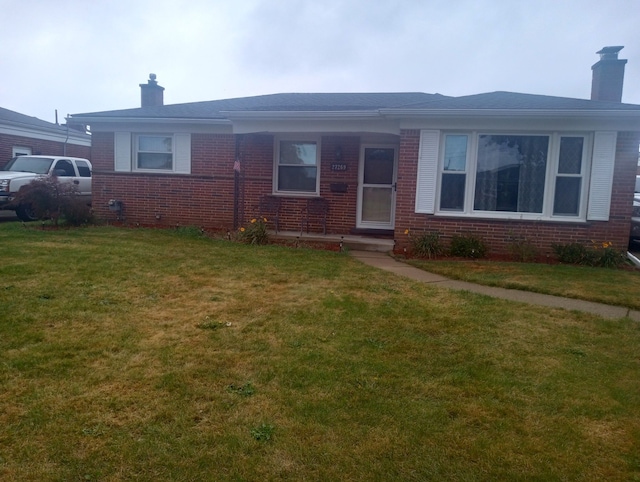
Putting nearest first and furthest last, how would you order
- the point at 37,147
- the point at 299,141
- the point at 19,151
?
1. the point at 299,141
2. the point at 19,151
3. the point at 37,147

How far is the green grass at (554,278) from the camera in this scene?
20.5ft

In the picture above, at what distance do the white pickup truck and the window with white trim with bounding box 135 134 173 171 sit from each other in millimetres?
2002

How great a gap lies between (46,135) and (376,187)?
16586mm

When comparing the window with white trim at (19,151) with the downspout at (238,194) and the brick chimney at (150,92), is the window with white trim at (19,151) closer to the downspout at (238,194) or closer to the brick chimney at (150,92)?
the brick chimney at (150,92)

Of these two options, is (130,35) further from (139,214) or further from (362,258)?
(362,258)

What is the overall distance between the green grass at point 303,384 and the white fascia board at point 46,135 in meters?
15.9

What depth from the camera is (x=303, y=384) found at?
348 cm

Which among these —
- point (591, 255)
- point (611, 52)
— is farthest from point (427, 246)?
point (611, 52)

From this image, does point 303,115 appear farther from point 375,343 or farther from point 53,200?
point 375,343

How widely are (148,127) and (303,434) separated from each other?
1098 centimetres

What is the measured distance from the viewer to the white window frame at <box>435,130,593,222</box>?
359 inches

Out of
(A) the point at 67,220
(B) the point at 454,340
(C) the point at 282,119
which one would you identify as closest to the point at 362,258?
(C) the point at 282,119

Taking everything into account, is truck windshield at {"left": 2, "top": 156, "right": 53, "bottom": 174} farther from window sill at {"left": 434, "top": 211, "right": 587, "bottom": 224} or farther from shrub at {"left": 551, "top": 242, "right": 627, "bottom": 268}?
shrub at {"left": 551, "top": 242, "right": 627, "bottom": 268}

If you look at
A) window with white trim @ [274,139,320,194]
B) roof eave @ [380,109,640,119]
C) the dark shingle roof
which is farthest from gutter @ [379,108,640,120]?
window with white trim @ [274,139,320,194]
